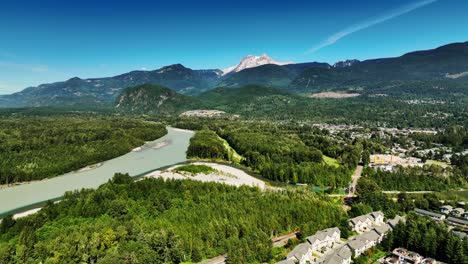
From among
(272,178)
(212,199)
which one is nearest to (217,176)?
(272,178)

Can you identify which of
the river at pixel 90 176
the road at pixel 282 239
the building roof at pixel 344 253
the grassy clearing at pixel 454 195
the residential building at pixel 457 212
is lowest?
the grassy clearing at pixel 454 195

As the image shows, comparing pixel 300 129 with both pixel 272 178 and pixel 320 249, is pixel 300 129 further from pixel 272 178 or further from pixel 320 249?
pixel 320 249

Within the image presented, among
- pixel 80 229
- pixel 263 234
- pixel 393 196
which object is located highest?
pixel 80 229

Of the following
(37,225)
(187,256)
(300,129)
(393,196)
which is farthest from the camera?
(300,129)

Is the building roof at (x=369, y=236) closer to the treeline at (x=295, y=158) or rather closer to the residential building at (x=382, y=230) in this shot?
the residential building at (x=382, y=230)

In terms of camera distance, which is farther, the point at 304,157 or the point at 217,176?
the point at 304,157

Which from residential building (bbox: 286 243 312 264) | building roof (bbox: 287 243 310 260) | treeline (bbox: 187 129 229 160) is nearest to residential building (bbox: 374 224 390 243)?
residential building (bbox: 286 243 312 264)

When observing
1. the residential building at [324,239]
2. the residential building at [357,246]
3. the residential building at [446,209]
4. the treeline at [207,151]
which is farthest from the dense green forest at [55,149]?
the residential building at [446,209]
